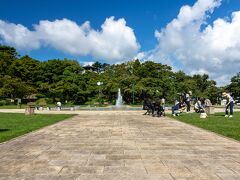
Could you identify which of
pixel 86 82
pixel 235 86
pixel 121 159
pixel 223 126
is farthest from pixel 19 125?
pixel 235 86

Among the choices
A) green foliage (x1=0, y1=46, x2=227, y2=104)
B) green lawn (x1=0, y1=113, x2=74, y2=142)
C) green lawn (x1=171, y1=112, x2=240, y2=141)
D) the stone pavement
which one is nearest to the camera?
the stone pavement

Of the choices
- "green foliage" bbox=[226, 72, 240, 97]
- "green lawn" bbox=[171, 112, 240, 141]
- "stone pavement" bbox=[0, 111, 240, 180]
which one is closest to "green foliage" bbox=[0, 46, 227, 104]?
"green foliage" bbox=[226, 72, 240, 97]

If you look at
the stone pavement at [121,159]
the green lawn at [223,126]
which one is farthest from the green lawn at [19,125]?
the green lawn at [223,126]

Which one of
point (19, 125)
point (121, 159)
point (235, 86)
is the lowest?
point (121, 159)

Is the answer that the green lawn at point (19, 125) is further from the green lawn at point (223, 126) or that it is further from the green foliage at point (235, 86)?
the green foliage at point (235, 86)

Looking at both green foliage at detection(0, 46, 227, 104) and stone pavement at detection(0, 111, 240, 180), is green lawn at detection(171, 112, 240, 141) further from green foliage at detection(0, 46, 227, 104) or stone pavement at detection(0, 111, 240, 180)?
green foliage at detection(0, 46, 227, 104)

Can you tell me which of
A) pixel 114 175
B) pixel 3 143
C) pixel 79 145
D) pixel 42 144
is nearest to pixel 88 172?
pixel 114 175

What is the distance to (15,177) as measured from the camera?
15.5 feet

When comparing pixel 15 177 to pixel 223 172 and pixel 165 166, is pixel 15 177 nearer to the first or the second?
pixel 165 166

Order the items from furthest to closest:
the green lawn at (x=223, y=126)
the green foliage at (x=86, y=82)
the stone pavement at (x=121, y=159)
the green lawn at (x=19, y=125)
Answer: the green foliage at (x=86, y=82), the green lawn at (x=19, y=125), the green lawn at (x=223, y=126), the stone pavement at (x=121, y=159)

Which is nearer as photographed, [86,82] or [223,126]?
[223,126]

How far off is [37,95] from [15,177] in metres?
51.9

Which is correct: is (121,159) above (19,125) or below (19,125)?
below

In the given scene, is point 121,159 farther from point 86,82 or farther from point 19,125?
point 86,82
